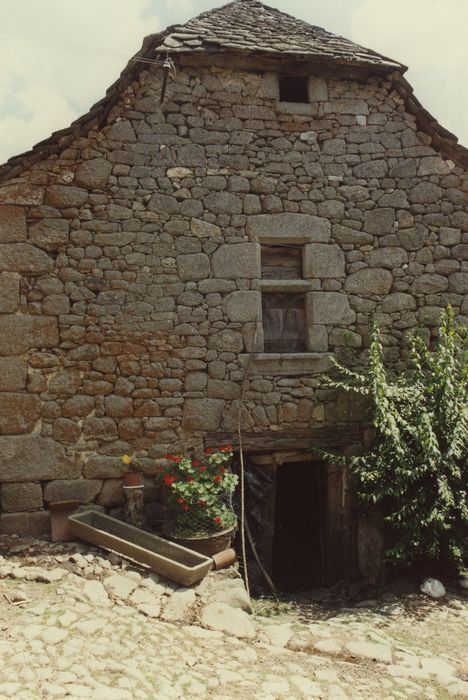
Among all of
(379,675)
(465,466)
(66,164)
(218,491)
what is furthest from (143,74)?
(379,675)

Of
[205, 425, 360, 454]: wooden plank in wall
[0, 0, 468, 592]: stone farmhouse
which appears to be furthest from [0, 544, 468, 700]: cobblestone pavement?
[205, 425, 360, 454]: wooden plank in wall

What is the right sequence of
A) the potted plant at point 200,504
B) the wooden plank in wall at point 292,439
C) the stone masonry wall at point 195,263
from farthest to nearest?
the wooden plank in wall at point 292,439 → the stone masonry wall at point 195,263 → the potted plant at point 200,504

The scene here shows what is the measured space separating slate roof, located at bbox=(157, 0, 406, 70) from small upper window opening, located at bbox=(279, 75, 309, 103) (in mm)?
362

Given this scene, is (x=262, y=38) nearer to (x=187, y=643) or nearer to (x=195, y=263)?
(x=195, y=263)

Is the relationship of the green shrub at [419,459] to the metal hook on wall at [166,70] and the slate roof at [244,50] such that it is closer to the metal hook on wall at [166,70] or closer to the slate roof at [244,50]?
the slate roof at [244,50]

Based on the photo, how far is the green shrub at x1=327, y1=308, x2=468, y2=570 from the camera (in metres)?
5.64

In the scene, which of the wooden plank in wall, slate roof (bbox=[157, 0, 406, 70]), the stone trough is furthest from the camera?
slate roof (bbox=[157, 0, 406, 70])

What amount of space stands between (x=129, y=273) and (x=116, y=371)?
3.49 feet

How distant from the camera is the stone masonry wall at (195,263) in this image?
5781mm

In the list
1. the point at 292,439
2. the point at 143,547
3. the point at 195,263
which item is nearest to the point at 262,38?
the point at 195,263

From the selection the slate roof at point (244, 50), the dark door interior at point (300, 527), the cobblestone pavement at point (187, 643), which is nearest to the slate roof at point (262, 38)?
the slate roof at point (244, 50)

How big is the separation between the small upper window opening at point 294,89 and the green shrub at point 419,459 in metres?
3.08

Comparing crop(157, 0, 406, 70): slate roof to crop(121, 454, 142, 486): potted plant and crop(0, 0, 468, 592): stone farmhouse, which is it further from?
crop(121, 454, 142, 486): potted plant

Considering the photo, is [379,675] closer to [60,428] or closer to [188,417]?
[188,417]
